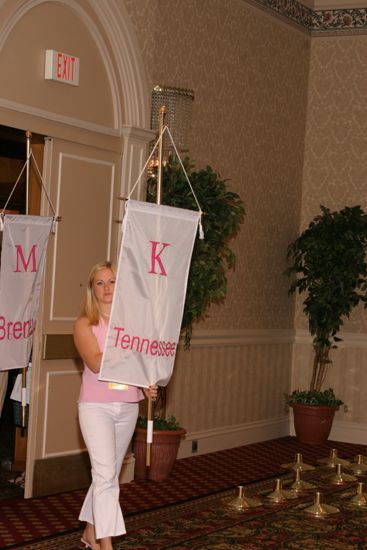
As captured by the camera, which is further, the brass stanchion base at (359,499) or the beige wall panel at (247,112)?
the beige wall panel at (247,112)

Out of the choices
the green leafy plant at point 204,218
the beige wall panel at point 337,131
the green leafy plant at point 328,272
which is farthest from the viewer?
the beige wall panel at point 337,131

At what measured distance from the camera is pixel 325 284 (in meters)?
10.1

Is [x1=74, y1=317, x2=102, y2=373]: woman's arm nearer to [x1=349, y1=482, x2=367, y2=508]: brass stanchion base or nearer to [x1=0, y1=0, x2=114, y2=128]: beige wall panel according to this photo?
[x1=0, y1=0, x2=114, y2=128]: beige wall panel

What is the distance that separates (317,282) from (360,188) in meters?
1.05

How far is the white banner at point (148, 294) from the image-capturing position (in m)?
5.34

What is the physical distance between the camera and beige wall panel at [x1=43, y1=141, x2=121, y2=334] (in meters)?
7.19

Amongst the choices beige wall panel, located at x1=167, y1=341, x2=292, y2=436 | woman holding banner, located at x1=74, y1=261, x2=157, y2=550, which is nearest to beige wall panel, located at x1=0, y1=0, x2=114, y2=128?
woman holding banner, located at x1=74, y1=261, x2=157, y2=550

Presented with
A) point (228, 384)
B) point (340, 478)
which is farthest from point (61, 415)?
point (228, 384)

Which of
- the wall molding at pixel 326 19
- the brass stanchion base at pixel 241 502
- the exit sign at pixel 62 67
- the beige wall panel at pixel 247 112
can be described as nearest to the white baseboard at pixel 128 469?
the brass stanchion base at pixel 241 502

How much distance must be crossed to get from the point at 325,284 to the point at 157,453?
304 centimetres

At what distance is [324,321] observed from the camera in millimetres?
10133

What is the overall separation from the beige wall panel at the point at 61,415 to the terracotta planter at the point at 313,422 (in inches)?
127

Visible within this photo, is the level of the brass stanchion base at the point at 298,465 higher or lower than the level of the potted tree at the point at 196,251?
lower

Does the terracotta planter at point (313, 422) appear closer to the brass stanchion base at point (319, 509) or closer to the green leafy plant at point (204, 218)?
the green leafy plant at point (204, 218)
